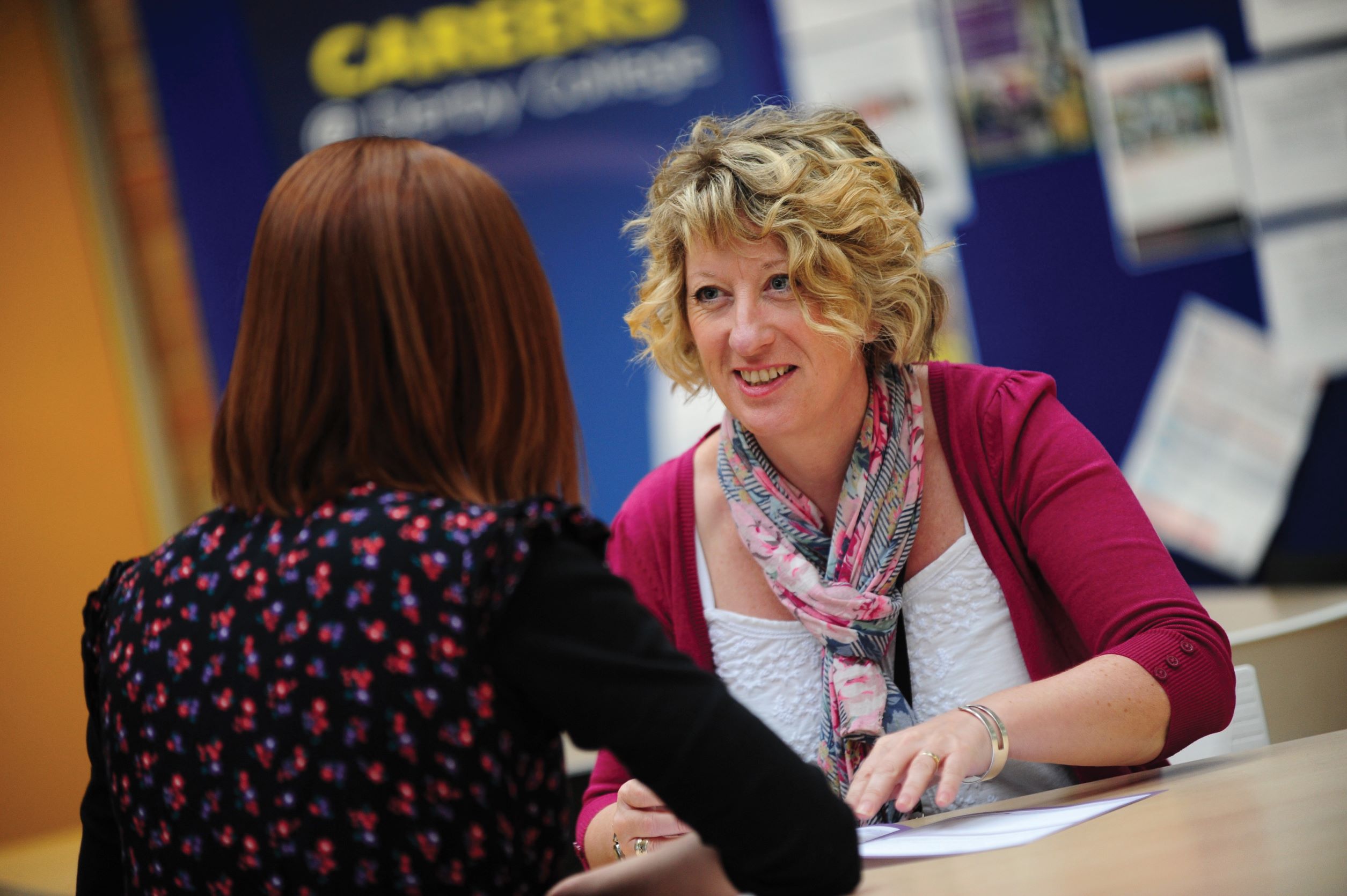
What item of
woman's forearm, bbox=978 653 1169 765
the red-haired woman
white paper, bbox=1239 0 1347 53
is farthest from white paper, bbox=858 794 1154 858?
white paper, bbox=1239 0 1347 53

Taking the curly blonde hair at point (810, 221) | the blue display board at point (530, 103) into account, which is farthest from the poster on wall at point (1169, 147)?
the curly blonde hair at point (810, 221)

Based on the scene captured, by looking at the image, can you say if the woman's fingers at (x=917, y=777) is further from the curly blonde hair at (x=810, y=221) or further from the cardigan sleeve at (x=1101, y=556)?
the curly blonde hair at (x=810, y=221)

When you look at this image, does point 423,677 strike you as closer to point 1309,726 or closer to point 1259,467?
point 1309,726

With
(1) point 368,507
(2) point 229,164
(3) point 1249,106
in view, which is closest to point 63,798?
(2) point 229,164

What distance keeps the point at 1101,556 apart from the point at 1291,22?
2.06 metres

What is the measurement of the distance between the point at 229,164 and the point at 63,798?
213cm

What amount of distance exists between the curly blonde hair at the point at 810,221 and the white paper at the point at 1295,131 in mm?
1534

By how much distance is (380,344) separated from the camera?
1.06m

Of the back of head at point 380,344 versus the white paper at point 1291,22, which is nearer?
the back of head at point 380,344

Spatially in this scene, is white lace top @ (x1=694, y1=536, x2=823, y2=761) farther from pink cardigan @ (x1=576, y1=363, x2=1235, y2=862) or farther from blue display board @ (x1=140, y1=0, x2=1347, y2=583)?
blue display board @ (x1=140, y1=0, x2=1347, y2=583)

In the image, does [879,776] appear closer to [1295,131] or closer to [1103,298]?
[1103,298]

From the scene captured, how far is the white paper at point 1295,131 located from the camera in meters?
2.96

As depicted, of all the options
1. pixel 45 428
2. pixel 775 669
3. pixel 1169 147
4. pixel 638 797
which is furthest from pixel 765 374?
pixel 45 428

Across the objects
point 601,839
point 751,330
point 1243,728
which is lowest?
point 1243,728
